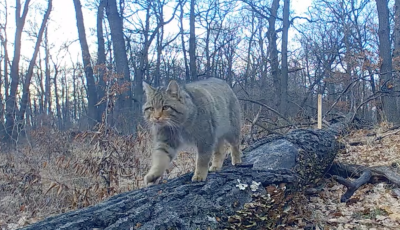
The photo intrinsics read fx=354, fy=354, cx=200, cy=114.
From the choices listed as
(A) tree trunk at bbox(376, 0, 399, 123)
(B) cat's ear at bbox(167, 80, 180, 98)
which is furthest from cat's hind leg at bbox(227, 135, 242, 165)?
(A) tree trunk at bbox(376, 0, 399, 123)

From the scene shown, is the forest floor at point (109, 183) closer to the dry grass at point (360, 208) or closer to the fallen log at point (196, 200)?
the dry grass at point (360, 208)

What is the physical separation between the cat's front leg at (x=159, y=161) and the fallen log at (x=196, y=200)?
0.28 m

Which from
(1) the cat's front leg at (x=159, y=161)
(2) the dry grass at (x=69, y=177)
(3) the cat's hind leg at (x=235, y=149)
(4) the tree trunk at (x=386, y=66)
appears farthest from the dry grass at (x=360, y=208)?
(4) the tree trunk at (x=386, y=66)

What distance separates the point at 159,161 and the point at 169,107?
60cm

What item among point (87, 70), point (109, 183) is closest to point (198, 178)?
→ point (109, 183)

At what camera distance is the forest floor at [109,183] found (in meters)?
3.83

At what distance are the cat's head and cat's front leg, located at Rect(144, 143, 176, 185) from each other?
28 centimetres

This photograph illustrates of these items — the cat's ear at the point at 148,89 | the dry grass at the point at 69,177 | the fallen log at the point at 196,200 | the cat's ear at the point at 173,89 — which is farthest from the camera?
the dry grass at the point at 69,177

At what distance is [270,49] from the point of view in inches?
778

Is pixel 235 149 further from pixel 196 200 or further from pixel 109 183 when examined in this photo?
pixel 109 183

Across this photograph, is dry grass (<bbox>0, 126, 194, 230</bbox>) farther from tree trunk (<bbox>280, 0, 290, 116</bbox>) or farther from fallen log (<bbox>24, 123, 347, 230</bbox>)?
tree trunk (<bbox>280, 0, 290, 116</bbox>)

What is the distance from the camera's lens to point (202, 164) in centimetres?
371

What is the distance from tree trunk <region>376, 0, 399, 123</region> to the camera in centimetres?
1081

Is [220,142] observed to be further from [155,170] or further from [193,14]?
[193,14]
